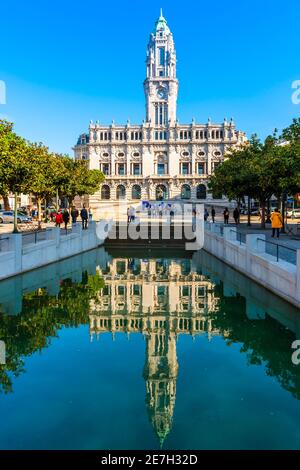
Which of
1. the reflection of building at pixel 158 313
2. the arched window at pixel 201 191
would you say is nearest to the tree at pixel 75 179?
the reflection of building at pixel 158 313

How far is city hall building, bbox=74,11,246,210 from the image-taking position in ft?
347

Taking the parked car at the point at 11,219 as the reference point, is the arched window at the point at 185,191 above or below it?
above

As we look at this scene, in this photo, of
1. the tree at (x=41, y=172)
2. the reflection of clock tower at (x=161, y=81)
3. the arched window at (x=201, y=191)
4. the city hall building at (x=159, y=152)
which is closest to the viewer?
the tree at (x=41, y=172)

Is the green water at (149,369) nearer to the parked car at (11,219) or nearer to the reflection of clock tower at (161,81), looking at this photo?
the parked car at (11,219)

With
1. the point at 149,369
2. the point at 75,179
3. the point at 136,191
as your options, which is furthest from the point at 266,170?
the point at 136,191

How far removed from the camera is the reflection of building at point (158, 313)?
339 inches

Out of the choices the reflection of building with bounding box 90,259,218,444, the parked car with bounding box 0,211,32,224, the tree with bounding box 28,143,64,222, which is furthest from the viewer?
the parked car with bounding box 0,211,32,224

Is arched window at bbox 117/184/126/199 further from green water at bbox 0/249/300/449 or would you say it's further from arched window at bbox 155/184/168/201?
green water at bbox 0/249/300/449

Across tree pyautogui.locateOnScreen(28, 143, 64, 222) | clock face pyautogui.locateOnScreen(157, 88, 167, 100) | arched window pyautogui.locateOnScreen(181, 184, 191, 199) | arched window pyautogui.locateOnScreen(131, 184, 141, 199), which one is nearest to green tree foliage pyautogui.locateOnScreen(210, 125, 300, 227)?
tree pyautogui.locateOnScreen(28, 143, 64, 222)

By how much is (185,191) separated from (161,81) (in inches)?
1186

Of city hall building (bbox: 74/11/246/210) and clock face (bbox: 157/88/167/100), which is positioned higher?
clock face (bbox: 157/88/167/100)

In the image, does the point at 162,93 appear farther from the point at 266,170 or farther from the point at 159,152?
the point at 266,170

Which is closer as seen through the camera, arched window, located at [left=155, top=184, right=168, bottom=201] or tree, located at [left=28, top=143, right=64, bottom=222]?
tree, located at [left=28, top=143, right=64, bottom=222]

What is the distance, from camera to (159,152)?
10800 centimetres
